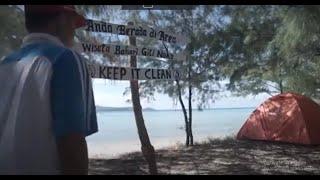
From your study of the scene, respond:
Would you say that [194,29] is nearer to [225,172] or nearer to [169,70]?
[225,172]

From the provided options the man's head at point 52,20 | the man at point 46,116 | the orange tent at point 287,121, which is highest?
the man's head at point 52,20

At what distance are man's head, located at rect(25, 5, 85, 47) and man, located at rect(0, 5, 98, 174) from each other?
9 cm

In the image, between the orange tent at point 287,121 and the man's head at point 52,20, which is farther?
the orange tent at point 287,121

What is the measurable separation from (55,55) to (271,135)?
994 cm

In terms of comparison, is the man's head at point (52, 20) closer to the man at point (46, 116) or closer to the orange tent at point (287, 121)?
the man at point (46, 116)

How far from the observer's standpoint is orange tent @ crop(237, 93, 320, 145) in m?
10.3

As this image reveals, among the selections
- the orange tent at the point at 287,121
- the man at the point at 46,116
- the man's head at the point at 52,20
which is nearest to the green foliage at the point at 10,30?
the man's head at the point at 52,20

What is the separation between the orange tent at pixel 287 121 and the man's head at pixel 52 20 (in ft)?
31.0

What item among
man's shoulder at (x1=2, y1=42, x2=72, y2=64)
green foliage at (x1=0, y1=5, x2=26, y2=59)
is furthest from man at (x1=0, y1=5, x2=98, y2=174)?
green foliage at (x1=0, y1=5, x2=26, y2=59)

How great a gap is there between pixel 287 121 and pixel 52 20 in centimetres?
967

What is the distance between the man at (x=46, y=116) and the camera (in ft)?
3.67

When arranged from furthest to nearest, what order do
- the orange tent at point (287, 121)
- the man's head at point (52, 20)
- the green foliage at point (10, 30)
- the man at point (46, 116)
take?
the orange tent at point (287, 121), the green foliage at point (10, 30), the man's head at point (52, 20), the man at point (46, 116)

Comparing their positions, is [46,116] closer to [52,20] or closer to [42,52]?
[42,52]

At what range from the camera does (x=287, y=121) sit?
1045cm
